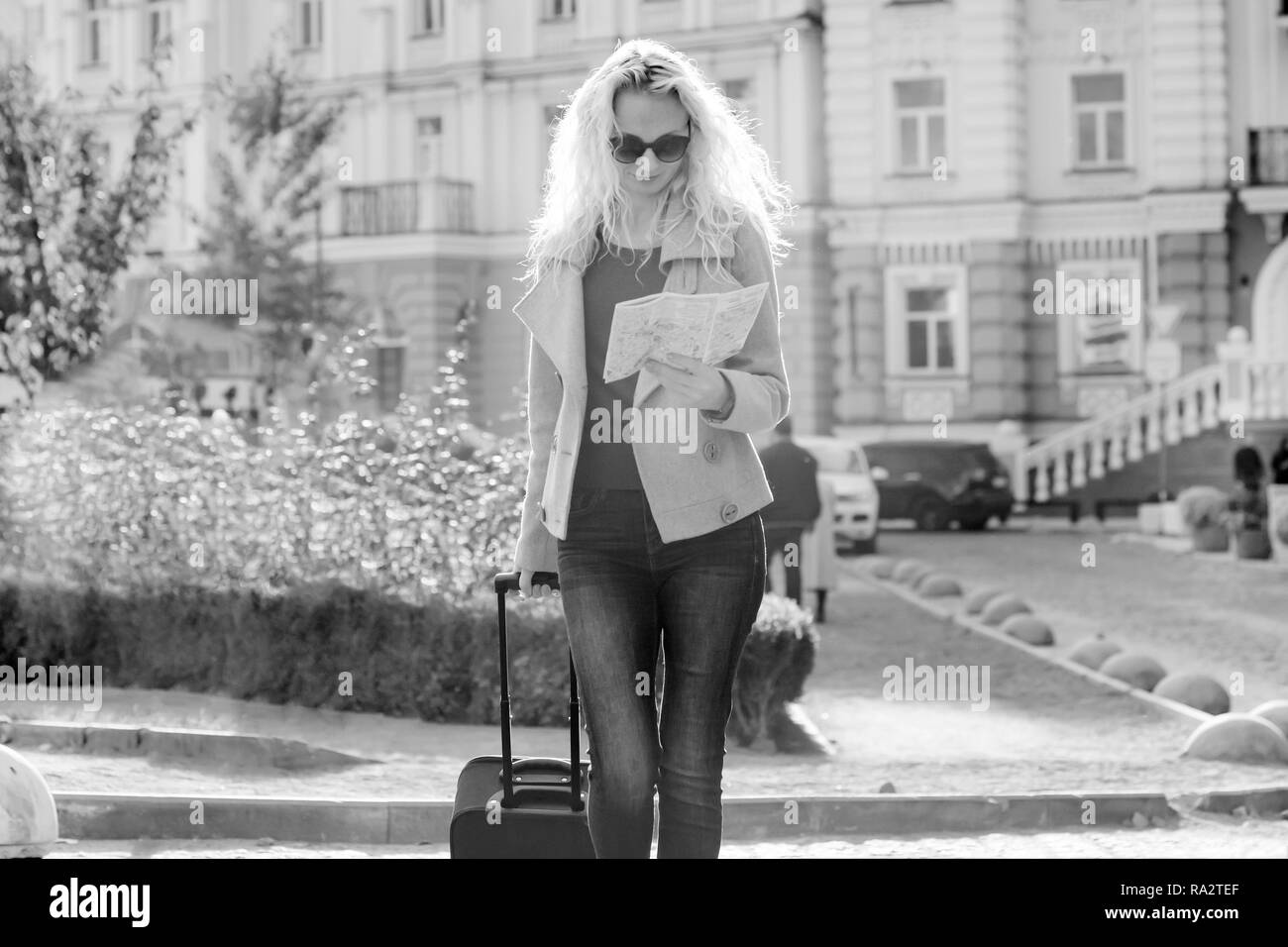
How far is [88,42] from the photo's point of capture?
42.0 m

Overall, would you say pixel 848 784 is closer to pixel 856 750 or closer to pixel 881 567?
pixel 856 750

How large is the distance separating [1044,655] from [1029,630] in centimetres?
142

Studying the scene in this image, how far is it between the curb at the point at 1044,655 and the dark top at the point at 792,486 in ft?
5.25

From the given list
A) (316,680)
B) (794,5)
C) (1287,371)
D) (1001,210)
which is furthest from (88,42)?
(316,680)

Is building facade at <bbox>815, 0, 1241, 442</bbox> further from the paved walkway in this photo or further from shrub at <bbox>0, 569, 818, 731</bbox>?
the paved walkway

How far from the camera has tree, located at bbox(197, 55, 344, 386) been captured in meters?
38.2

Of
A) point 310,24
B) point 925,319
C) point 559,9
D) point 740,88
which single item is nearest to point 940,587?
point 925,319

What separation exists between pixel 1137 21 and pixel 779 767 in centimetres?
2880

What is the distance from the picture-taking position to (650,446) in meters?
4.99

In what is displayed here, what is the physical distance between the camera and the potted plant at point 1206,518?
26984mm

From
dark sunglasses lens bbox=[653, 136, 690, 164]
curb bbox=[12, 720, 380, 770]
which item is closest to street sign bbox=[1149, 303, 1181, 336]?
curb bbox=[12, 720, 380, 770]

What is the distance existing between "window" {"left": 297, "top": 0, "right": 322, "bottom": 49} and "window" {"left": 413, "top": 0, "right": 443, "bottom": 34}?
2.14m
